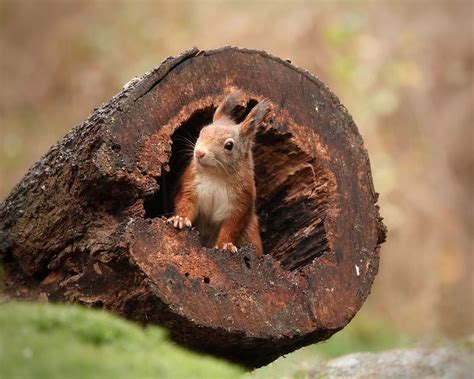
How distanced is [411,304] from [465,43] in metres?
4.64

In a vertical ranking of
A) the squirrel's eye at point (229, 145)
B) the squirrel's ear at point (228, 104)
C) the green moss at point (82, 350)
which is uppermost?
the squirrel's ear at point (228, 104)

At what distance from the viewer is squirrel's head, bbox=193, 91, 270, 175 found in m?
6.77

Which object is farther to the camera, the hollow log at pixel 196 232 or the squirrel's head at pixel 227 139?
the squirrel's head at pixel 227 139

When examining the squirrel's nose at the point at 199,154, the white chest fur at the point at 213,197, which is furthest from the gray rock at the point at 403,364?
the squirrel's nose at the point at 199,154

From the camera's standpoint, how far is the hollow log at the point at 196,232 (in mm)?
5965

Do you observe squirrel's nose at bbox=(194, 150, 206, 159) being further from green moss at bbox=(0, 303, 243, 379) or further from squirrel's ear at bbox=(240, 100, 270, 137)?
green moss at bbox=(0, 303, 243, 379)

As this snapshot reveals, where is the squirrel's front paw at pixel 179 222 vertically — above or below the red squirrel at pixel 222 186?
below

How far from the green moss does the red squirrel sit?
177 cm

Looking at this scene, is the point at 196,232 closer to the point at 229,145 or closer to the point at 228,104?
the point at 228,104

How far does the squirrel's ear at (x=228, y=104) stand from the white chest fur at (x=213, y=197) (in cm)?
62

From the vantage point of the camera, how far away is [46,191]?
641 centimetres

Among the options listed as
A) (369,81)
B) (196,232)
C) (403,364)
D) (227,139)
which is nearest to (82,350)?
(196,232)

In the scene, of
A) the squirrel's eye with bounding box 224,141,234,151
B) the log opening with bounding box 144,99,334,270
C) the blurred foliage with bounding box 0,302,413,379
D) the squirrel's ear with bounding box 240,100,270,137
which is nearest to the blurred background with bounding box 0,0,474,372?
the log opening with bounding box 144,99,334,270

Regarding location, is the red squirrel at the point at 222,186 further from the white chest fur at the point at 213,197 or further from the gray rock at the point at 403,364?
the gray rock at the point at 403,364
